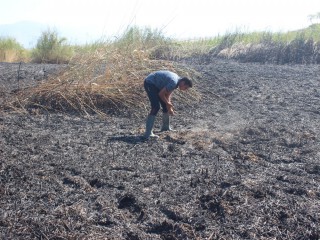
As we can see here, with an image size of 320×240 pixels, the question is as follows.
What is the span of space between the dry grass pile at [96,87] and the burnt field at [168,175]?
1.69 ft

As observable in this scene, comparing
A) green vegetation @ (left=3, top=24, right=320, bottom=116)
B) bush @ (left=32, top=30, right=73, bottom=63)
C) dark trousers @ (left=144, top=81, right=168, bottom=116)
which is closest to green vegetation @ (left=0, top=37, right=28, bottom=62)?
bush @ (left=32, top=30, right=73, bottom=63)

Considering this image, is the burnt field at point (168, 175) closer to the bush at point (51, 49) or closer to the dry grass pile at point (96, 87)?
the dry grass pile at point (96, 87)

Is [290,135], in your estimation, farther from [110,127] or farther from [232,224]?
[232,224]

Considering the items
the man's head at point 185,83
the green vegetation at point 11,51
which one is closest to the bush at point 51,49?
the green vegetation at point 11,51

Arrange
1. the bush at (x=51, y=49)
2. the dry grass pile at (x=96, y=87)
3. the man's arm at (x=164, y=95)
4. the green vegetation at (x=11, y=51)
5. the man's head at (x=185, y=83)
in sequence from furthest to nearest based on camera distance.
Result: the green vegetation at (x=11, y=51) < the bush at (x=51, y=49) < the dry grass pile at (x=96, y=87) < the man's arm at (x=164, y=95) < the man's head at (x=185, y=83)

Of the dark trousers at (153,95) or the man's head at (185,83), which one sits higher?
the man's head at (185,83)

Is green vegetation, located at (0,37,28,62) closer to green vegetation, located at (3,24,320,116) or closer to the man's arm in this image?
green vegetation, located at (3,24,320,116)

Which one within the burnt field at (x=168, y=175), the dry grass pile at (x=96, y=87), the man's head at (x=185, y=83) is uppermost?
the man's head at (x=185, y=83)

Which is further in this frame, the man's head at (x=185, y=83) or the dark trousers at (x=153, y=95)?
the dark trousers at (x=153, y=95)

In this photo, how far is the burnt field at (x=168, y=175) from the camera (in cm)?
424

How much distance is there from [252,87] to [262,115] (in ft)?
7.75

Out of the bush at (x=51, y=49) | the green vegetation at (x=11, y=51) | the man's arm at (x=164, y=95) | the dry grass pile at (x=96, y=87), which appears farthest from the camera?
the green vegetation at (x=11, y=51)

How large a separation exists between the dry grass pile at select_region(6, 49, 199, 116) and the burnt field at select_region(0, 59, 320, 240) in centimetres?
51

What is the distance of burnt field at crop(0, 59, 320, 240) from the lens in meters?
4.24
